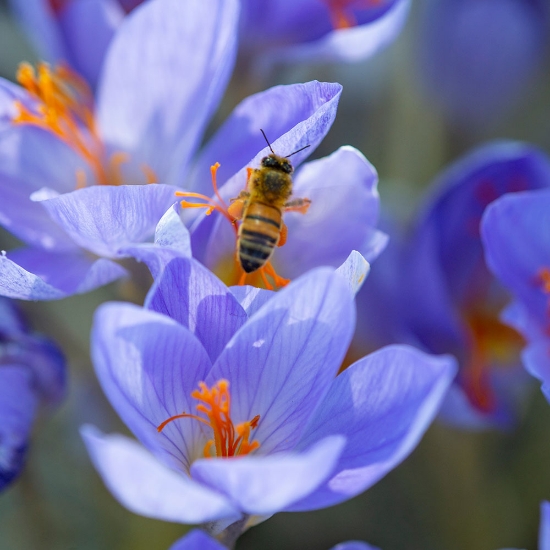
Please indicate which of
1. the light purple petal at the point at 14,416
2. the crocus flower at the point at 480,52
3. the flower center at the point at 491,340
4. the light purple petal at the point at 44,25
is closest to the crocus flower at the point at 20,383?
the light purple petal at the point at 14,416

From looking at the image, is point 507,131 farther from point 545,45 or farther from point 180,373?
Result: point 180,373

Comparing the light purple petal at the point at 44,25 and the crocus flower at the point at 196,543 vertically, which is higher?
the light purple petal at the point at 44,25

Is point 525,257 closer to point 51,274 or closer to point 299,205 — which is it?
point 299,205

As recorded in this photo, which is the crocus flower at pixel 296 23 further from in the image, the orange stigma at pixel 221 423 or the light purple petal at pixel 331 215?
the orange stigma at pixel 221 423

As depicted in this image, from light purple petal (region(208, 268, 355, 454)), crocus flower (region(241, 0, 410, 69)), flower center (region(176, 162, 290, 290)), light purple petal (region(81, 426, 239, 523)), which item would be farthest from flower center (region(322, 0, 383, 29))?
light purple petal (region(81, 426, 239, 523))

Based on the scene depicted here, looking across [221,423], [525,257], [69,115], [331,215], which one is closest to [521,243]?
[525,257]

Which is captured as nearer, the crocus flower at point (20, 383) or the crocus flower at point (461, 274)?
the crocus flower at point (20, 383)
